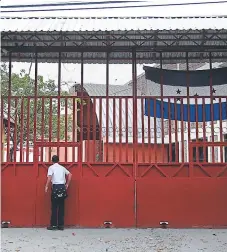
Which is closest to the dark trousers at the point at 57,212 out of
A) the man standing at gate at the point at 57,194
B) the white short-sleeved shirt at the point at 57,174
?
the man standing at gate at the point at 57,194

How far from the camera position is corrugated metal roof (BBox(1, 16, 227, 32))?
28.3ft

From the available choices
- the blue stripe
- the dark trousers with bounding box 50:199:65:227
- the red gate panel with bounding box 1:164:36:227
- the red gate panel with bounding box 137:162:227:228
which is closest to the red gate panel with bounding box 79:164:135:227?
the red gate panel with bounding box 137:162:227:228

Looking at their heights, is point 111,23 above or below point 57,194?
above

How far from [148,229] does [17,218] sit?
2883 millimetres

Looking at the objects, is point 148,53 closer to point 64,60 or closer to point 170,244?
point 64,60

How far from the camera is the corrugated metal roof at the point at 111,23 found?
8.62 meters

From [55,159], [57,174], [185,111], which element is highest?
[185,111]

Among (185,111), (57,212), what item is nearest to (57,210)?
(57,212)

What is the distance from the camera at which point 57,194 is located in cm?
872

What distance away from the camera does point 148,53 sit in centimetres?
1121

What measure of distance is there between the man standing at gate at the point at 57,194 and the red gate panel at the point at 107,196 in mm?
513

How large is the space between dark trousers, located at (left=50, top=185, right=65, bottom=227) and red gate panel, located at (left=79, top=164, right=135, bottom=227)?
0.51 m

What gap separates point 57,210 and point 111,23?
4.12 meters

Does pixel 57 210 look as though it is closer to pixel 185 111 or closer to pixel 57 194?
pixel 57 194
